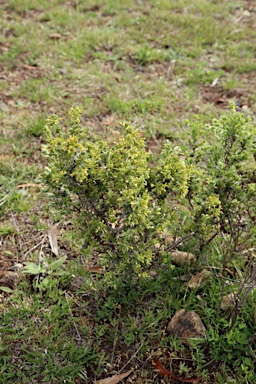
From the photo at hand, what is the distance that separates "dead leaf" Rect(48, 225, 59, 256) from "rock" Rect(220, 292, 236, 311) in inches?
48.3

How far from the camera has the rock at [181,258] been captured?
3.00 metres

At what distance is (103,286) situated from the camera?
9.55 ft

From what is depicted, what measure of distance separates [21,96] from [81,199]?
9.01 feet

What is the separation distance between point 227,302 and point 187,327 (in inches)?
12.6

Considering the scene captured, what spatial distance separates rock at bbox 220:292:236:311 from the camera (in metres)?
2.73

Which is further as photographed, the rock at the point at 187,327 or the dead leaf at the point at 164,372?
the rock at the point at 187,327

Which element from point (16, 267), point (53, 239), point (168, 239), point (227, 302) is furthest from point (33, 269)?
point (227, 302)

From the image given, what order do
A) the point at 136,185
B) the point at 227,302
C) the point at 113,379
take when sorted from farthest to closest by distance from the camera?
1. the point at 227,302
2. the point at 113,379
3. the point at 136,185

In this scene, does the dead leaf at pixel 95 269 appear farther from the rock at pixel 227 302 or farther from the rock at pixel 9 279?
the rock at pixel 227 302

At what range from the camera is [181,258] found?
119 inches

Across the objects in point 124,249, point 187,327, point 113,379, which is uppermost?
point 124,249

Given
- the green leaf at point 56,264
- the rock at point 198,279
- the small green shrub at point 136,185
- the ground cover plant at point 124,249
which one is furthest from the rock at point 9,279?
the rock at point 198,279

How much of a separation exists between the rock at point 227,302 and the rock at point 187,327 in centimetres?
18

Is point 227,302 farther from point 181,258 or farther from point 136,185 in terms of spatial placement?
point 136,185
